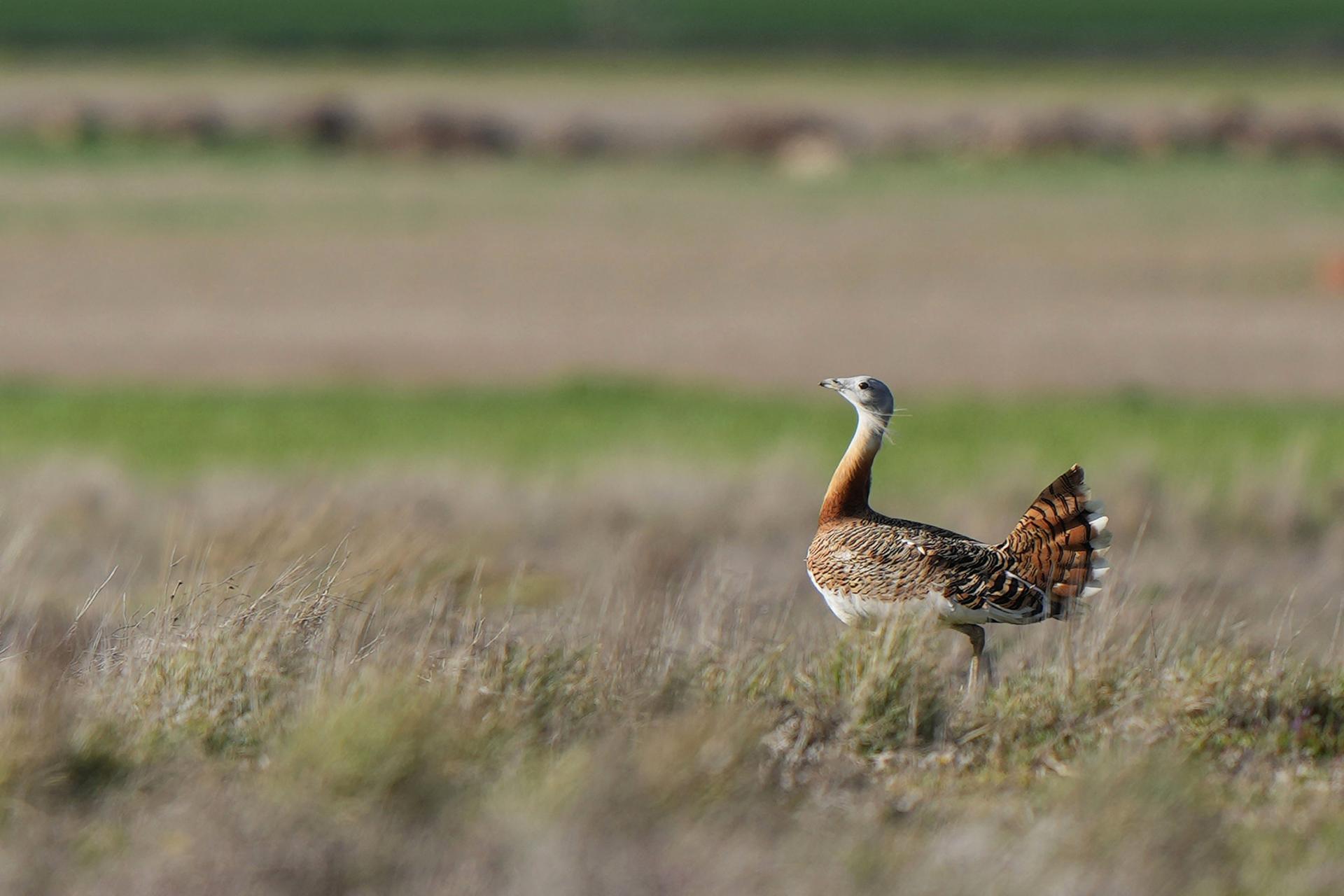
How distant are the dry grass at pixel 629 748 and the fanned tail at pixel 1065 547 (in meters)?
0.40

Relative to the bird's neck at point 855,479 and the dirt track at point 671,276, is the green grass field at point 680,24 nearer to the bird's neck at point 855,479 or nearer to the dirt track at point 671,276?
the dirt track at point 671,276

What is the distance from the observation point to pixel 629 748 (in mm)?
6371

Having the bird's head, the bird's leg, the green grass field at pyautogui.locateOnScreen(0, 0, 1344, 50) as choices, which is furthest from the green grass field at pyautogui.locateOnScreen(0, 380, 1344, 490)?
the green grass field at pyautogui.locateOnScreen(0, 0, 1344, 50)

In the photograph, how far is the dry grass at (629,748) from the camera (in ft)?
17.8

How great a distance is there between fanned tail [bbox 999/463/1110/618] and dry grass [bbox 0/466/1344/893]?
1.32 feet

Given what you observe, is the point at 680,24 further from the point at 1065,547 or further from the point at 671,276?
the point at 1065,547

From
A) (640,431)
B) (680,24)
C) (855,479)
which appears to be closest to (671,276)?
(640,431)

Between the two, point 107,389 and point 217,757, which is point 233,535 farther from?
point 107,389

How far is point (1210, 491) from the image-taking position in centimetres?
1606

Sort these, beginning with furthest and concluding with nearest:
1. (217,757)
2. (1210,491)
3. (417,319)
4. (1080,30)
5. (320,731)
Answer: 1. (1080,30)
2. (417,319)
3. (1210,491)
4. (217,757)
5. (320,731)

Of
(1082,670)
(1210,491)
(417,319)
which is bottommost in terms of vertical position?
(417,319)

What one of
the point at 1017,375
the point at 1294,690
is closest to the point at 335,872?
the point at 1294,690

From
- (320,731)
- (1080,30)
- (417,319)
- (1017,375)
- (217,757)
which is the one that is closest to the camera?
(320,731)

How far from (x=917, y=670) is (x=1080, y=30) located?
103815 millimetres
